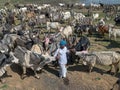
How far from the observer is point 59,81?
1697 cm

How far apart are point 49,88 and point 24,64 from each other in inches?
70.9

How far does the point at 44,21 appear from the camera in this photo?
35.8 metres

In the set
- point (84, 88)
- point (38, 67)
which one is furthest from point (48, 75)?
point (84, 88)

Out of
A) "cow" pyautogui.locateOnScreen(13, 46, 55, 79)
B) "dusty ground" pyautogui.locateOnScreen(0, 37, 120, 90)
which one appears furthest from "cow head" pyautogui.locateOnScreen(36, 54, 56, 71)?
"dusty ground" pyautogui.locateOnScreen(0, 37, 120, 90)

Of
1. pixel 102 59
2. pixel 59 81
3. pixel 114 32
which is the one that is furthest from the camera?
pixel 114 32

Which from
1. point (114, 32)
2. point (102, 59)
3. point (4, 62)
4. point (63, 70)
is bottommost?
point (114, 32)

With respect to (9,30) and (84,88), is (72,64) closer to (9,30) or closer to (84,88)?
(84,88)

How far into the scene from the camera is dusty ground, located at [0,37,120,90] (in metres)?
16.4

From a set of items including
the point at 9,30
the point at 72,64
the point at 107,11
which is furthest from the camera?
the point at 107,11

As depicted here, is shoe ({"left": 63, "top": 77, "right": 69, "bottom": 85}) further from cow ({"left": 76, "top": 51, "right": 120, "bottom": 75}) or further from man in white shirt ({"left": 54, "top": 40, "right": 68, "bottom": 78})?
cow ({"left": 76, "top": 51, "right": 120, "bottom": 75})

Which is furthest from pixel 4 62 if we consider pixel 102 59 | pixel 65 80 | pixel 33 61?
pixel 102 59

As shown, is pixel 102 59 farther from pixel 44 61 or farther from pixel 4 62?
pixel 4 62

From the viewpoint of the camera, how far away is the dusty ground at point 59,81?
1644cm

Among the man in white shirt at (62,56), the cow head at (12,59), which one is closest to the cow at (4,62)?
the cow head at (12,59)
